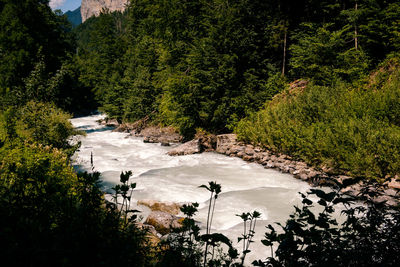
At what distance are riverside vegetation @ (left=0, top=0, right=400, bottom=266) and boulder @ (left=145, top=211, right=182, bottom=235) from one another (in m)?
0.65

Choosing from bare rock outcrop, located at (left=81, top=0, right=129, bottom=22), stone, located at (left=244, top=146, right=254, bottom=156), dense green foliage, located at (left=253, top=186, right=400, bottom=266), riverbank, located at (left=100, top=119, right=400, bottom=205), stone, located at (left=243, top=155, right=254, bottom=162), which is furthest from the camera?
bare rock outcrop, located at (left=81, top=0, right=129, bottom=22)

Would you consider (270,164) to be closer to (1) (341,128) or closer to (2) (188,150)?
(1) (341,128)

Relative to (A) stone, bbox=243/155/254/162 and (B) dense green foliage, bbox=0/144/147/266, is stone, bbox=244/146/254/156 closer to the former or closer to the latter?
(A) stone, bbox=243/155/254/162

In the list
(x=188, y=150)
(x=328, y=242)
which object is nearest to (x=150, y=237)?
(x=328, y=242)

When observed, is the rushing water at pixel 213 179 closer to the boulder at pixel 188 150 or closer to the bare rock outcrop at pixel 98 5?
the boulder at pixel 188 150

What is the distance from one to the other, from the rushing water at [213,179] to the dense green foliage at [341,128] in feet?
5.48

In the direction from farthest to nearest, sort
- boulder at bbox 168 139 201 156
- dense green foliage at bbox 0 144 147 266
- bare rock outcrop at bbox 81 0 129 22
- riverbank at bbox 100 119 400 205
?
bare rock outcrop at bbox 81 0 129 22 < boulder at bbox 168 139 201 156 < riverbank at bbox 100 119 400 205 < dense green foliage at bbox 0 144 147 266

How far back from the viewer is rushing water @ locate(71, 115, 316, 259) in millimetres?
7600

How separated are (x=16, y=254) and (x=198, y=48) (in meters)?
18.2

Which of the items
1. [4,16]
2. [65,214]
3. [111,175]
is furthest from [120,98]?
[65,214]

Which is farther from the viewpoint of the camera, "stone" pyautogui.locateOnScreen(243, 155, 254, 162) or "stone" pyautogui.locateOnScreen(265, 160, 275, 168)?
"stone" pyautogui.locateOnScreen(243, 155, 254, 162)

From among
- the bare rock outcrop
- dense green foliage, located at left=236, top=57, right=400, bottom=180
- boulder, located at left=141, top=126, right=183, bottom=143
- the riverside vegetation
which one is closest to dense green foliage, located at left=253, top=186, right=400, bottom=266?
the riverside vegetation

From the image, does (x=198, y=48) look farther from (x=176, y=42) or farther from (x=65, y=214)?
(x=65, y=214)

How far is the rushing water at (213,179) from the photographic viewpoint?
7600 millimetres
